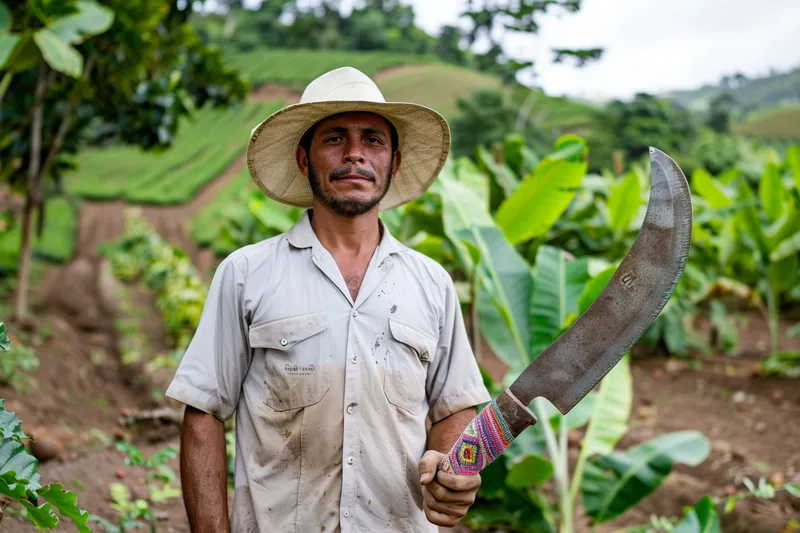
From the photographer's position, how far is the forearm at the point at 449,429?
174 centimetres

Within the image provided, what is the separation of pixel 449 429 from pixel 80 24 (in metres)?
3.73

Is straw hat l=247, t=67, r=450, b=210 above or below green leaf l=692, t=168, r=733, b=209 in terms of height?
above

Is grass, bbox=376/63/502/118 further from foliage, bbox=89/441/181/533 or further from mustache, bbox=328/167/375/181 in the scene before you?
mustache, bbox=328/167/375/181

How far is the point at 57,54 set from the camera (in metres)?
3.94

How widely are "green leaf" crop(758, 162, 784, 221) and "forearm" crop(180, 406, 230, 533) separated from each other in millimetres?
4792

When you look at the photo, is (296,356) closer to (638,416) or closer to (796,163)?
(638,416)

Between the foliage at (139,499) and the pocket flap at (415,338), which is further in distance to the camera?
the foliage at (139,499)

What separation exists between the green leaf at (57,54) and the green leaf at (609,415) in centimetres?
326

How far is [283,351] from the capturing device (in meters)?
1.59

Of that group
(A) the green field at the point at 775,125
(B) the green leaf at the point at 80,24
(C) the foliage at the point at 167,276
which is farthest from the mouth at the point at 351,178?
(A) the green field at the point at 775,125

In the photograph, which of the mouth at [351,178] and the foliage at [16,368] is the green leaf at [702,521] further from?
the foliage at [16,368]

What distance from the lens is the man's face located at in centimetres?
166

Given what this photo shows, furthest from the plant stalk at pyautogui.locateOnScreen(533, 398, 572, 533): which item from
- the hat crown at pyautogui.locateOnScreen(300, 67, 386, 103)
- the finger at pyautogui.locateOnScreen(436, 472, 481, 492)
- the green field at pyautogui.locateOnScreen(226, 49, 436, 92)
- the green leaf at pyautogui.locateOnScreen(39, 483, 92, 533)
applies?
the green field at pyautogui.locateOnScreen(226, 49, 436, 92)

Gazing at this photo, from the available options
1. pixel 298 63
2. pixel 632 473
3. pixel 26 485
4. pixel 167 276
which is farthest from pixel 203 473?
pixel 298 63
